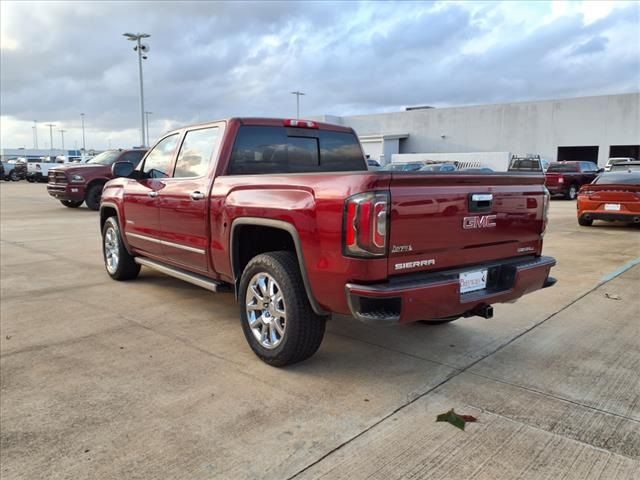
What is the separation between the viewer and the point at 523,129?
→ 43.6 meters

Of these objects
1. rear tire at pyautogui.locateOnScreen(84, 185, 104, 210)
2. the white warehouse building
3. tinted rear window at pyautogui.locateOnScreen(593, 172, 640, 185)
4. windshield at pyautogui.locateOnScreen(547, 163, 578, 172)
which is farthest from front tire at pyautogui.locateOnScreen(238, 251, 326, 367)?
the white warehouse building

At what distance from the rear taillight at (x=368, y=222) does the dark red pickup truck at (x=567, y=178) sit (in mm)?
20657

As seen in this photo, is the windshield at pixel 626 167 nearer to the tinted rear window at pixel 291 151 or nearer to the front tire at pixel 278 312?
the tinted rear window at pixel 291 151

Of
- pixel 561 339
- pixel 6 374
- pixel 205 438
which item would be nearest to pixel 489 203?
pixel 561 339

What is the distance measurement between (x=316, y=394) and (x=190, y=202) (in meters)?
2.19

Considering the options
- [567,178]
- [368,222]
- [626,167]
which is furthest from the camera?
[567,178]

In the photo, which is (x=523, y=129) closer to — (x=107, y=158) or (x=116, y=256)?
(x=107, y=158)

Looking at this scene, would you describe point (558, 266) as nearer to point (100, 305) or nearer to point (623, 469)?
point (623, 469)

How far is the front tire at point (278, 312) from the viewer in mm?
3656

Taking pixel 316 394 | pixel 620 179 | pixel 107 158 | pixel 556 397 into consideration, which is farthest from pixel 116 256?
pixel 107 158

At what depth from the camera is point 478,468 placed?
2691 mm

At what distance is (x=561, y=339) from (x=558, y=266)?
10.9 ft

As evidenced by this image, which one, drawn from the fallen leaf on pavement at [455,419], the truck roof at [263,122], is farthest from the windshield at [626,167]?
the fallen leaf on pavement at [455,419]

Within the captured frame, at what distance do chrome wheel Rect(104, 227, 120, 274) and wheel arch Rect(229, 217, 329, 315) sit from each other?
9.67 feet
